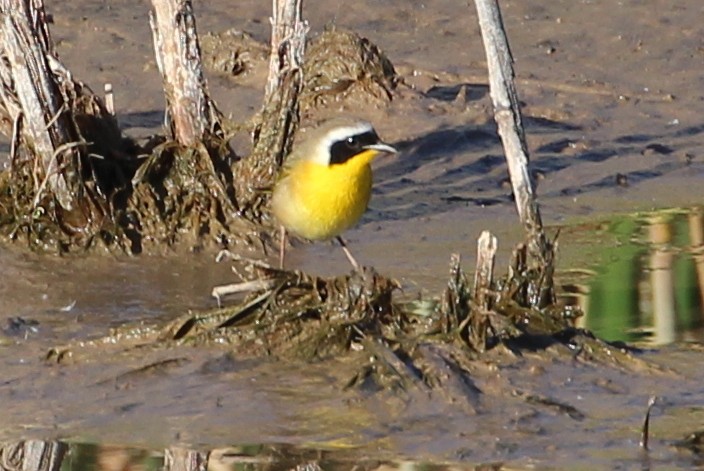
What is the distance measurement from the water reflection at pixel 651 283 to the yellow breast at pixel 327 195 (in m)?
1.35

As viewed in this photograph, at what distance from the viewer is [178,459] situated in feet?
22.7

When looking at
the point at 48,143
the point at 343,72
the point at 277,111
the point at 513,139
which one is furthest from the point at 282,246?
the point at 343,72

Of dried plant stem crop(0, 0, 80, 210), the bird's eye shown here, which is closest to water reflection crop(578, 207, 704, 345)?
the bird's eye

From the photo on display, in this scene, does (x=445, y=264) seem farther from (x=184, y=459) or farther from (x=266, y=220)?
(x=184, y=459)

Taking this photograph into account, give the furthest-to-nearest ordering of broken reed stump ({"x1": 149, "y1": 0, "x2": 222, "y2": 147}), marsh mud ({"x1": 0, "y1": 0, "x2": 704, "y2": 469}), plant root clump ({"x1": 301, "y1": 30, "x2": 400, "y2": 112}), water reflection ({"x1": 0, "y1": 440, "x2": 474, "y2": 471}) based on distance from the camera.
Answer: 1. plant root clump ({"x1": 301, "y1": 30, "x2": 400, "y2": 112})
2. broken reed stump ({"x1": 149, "y1": 0, "x2": 222, "y2": 147})
3. marsh mud ({"x1": 0, "y1": 0, "x2": 704, "y2": 469})
4. water reflection ({"x1": 0, "y1": 440, "x2": 474, "y2": 471})

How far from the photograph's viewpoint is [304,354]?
25.7 feet

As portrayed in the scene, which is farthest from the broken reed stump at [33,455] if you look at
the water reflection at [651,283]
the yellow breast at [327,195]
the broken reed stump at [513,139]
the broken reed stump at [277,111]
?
the broken reed stump at [277,111]

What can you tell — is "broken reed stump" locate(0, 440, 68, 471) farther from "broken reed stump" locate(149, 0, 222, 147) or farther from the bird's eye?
"broken reed stump" locate(149, 0, 222, 147)

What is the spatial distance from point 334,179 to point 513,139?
92 centimetres

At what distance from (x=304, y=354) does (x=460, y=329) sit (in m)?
0.70

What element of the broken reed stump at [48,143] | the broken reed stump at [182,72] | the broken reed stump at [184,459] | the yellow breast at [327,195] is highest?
the broken reed stump at [182,72]

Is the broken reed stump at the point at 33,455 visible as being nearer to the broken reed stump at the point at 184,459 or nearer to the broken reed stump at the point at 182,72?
the broken reed stump at the point at 184,459

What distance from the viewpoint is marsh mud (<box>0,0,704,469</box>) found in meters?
7.21

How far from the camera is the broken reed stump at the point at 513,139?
784cm
